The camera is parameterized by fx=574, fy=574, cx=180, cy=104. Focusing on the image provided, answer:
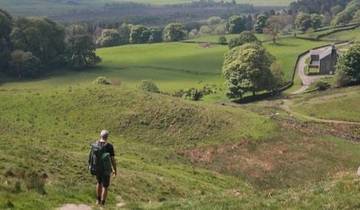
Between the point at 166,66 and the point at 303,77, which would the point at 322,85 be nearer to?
the point at 303,77

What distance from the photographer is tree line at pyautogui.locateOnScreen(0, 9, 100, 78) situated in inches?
5915

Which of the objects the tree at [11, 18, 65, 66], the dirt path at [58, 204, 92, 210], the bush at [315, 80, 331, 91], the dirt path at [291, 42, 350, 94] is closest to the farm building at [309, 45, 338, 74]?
the dirt path at [291, 42, 350, 94]

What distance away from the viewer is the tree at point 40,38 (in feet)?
504

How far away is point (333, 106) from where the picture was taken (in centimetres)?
8969

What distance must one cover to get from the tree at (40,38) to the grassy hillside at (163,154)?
300 ft

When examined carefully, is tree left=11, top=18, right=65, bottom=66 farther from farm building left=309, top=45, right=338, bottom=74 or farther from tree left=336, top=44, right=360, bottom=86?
tree left=336, top=44, right=360, bottom=86

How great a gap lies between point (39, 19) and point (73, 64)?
15312mm

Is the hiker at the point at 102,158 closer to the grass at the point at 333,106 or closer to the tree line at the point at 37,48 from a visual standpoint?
the grass at the point at 333,106

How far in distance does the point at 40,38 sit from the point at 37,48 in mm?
3470

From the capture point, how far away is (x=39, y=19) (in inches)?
6216

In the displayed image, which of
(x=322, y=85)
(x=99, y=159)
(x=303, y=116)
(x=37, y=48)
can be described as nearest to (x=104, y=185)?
(x=99, y=159)

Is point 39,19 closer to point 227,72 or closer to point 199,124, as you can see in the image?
point 227,72

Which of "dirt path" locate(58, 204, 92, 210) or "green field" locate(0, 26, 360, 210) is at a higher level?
"dirt path" locate(58, 204, 92, 210)

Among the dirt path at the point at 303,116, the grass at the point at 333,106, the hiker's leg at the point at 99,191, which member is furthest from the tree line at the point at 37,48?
the hiker's leg at the point at 99,191
